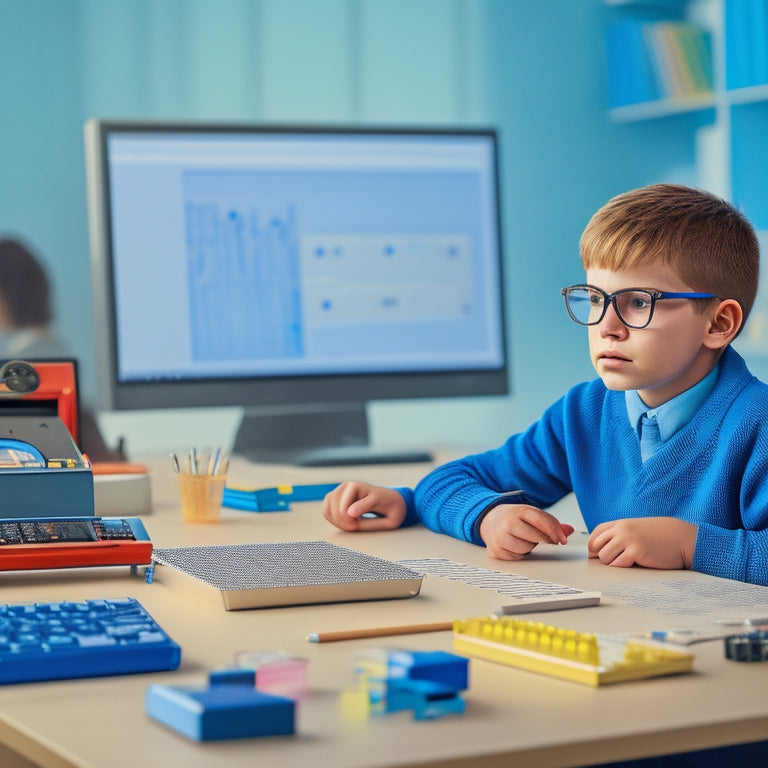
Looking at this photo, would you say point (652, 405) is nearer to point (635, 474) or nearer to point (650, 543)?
point (635, 474)

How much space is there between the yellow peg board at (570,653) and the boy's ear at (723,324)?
66 cm

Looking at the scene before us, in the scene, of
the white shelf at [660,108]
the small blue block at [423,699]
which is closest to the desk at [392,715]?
the small blue block at [423,699]

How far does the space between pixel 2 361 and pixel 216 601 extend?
70 cm

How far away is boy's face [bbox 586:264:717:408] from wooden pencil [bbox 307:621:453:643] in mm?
544

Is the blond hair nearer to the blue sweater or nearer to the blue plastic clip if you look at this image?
the blue sweater

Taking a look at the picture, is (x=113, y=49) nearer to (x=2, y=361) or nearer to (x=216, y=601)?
(x=2, y=361)

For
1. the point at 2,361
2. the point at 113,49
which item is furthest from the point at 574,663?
the point at 113,49

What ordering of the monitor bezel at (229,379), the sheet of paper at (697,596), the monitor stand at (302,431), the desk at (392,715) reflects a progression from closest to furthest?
the desk at (392,715) < the sheet of paper at (697,596) < the monitor bezel at (229,379) < the monitor stand at (302,431)

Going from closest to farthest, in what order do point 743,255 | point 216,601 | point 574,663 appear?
point 574,663 → point 216,601 → point 743,255

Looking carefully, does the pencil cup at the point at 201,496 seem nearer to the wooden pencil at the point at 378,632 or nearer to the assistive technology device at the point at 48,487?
the assistive technology device at the point at 48,487

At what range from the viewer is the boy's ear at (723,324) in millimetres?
1376

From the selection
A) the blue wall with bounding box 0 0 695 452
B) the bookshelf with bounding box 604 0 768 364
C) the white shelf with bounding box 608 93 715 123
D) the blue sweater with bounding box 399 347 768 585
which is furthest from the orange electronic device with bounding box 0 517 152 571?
the white shelf with bounding box 608 93 715 123

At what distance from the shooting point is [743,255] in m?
1.44

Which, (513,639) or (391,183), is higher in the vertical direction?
(391,183)
